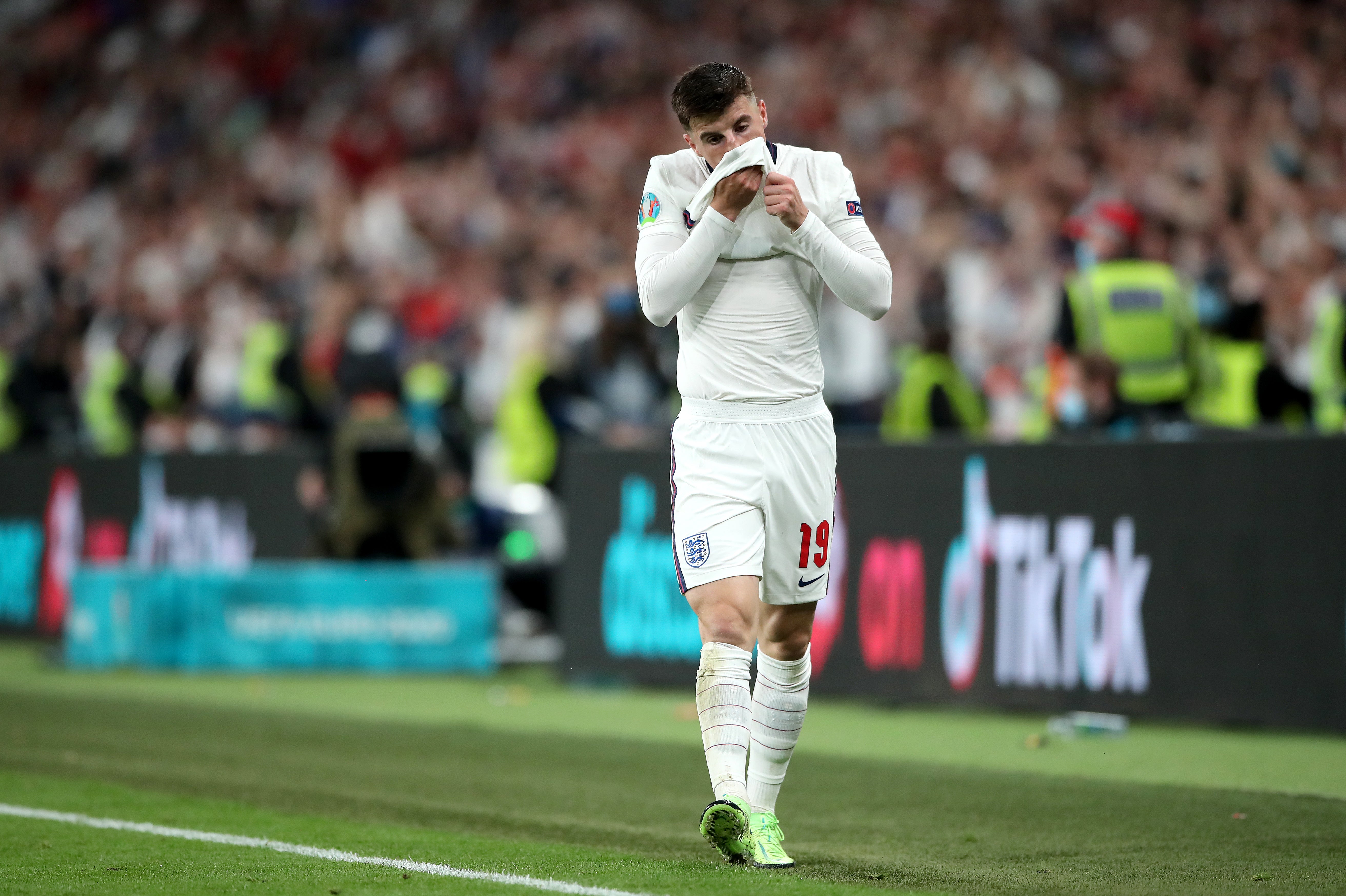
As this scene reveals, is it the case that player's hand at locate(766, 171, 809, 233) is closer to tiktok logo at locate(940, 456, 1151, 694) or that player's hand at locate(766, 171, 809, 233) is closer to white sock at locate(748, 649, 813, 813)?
white sock at locate(748, 649, 813, 813)

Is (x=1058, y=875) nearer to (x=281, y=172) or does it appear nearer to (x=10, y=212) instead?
(x=281, y=172)

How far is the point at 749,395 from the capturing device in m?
5.59

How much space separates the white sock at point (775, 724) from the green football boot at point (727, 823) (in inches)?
13.6

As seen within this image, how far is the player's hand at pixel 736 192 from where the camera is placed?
5348 mm

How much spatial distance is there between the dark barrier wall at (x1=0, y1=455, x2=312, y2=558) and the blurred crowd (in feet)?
1.20

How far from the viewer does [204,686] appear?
39.8 ft

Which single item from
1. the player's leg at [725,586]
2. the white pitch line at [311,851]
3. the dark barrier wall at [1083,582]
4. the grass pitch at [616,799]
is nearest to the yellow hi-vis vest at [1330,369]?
the dark barrier wall at [1083,582]

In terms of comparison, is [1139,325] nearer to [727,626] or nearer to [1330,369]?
[1330,369]

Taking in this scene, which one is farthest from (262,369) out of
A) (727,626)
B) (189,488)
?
(727,626)

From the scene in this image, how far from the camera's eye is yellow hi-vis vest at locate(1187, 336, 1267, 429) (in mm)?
11492

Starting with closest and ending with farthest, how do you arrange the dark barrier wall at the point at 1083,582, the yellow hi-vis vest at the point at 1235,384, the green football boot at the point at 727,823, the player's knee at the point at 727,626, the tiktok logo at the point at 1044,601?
the green football boot at the point at 727,823
the player's knee at the point at 727,626
the dark barrier wall at the point at 1083,582
the tiktok logo at the point at 1044,601
the yellow hi-vis vest at the point at 1235,384

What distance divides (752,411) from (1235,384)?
23.2 feet

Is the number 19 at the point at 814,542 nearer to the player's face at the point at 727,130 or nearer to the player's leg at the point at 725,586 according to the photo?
the player's leg at the point at 725,586

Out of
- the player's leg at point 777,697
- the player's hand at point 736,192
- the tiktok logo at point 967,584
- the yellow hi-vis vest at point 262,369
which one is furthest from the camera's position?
the yellow hi-vis vest at point 262,369
